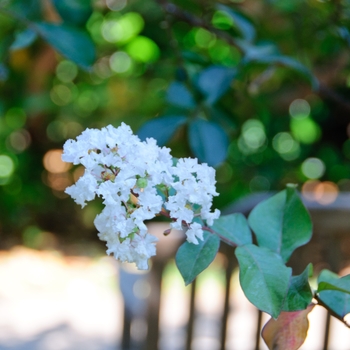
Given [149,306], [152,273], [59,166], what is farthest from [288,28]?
[59,166]

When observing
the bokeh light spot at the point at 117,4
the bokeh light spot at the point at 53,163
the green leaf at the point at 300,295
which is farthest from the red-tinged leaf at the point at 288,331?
the bokeh light spot at the point at 53,163

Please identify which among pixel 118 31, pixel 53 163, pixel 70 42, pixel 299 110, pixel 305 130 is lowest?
pixel 53 163

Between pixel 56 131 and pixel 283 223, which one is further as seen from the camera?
pixel 56 131

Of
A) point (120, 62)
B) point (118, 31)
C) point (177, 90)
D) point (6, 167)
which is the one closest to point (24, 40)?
point (177, 90)

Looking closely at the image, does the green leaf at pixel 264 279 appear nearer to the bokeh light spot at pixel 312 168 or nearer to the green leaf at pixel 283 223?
the green leaf at pixel 283 223

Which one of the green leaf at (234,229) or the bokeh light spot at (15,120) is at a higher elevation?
the green leaf at (234,229)

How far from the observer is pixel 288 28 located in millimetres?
1651

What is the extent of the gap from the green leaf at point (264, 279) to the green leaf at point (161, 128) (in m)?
0.39

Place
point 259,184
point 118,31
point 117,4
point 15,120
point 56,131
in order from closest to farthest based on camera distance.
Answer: point 117,4, point 259,184, point 118,31, point 15,120, point 56,131

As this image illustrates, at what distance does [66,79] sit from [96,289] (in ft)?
4.72

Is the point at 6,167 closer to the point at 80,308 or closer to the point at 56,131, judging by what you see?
the point at 56,131

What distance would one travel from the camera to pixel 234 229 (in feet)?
1.90

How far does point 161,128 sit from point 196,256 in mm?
423

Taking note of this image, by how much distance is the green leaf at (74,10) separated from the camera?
1016 mm
